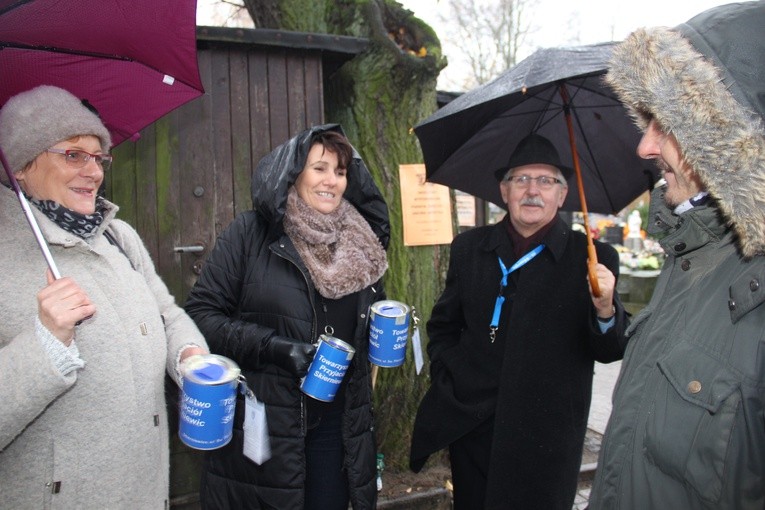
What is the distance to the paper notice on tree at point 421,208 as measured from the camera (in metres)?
3.88

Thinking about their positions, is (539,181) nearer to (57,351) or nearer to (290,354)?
(290,354)

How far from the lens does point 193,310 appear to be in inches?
86.7

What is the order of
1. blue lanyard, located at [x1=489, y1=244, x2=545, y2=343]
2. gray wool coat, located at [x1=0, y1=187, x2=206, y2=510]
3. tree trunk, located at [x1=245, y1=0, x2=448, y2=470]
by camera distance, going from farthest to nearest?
tree trunk, located at [x1=245, y1=0, x2=448, y2=470]
blue lanyard, located at [x1=489, y1=244, x2=545, y2=343]
gray wool coat, located at [x1=0, y1=187, x2=206, y2=510]

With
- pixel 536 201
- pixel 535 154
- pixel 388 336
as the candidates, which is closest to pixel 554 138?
pixel 535 154

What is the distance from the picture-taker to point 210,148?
3484mm

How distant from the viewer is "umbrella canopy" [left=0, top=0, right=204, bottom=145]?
5.48ft

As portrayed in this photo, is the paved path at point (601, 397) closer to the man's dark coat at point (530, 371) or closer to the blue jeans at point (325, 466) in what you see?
the man's dark coat at point (530, 371)

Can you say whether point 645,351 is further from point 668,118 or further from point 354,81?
point 354,81

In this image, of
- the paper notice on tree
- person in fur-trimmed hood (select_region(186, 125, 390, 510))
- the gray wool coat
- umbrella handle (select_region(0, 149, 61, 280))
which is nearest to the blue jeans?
person in fur-trimmed hood (select_region(186, 125, 390, 510))

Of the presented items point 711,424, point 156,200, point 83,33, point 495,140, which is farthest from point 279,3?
point 711,424

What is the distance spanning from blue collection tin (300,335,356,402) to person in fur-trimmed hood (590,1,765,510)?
0.89 meters

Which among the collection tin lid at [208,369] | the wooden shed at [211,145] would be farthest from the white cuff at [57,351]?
the wooden shed at [211,145]

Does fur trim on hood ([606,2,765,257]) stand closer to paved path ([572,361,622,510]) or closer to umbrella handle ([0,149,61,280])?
umbrella handle ([0,149,61,280])

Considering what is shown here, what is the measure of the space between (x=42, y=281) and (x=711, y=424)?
1687mm
